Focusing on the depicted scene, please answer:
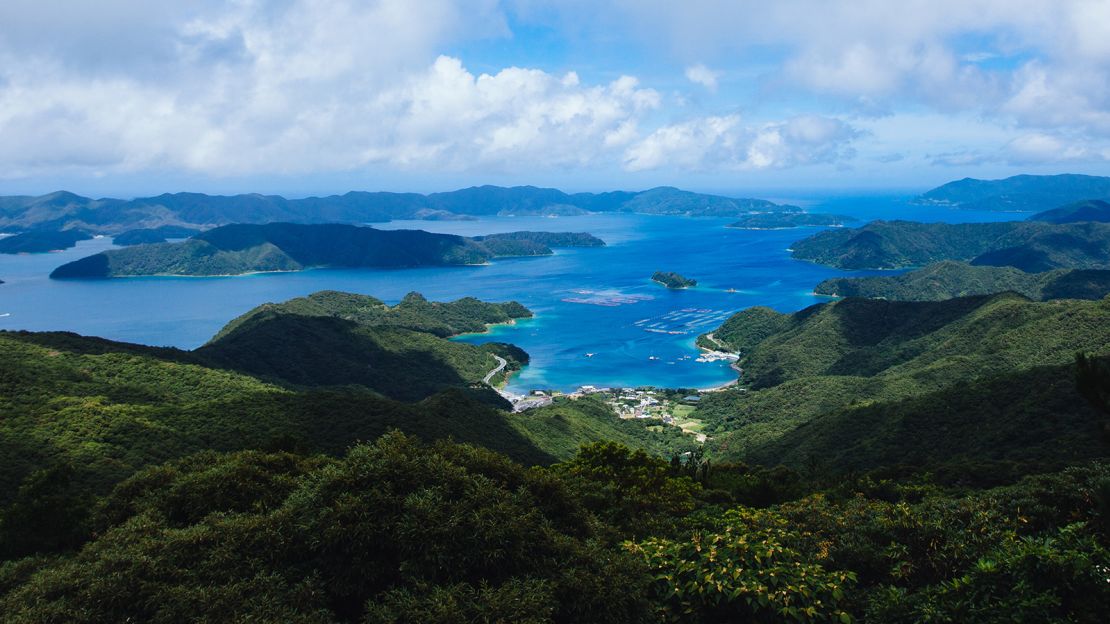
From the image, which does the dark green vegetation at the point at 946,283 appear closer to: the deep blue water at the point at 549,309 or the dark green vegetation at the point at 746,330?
the deep blue water at the point at 549,309

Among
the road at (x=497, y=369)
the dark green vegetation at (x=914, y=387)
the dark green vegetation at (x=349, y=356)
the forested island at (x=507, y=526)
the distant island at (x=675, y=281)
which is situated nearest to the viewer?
the forested island at (x=507, y=526)

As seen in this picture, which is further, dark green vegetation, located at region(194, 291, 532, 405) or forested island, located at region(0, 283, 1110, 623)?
dark green vegetation, located at region(194, 291, 532, 405)

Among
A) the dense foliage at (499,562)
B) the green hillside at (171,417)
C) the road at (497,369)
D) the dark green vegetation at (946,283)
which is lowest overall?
the road at (497,369)

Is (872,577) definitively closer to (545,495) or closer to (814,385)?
(545,495)

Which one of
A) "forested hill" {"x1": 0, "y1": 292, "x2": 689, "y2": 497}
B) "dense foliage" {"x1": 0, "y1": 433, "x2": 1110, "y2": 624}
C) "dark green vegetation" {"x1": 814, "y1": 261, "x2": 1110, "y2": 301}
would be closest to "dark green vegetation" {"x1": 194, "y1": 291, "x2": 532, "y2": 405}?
"forested hill" {"x1": 0, "y1": 292, "x2": 689, "y2": 497}

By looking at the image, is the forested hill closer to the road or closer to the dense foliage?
the road

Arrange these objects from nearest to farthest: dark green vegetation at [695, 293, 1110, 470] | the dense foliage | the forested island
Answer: the dense foliage
the forested island
dark green vegetation at [695, 293, 1110, 470]

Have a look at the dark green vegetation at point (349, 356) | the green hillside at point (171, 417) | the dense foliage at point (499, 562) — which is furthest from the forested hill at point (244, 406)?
the dense foliage at point (499, 562)

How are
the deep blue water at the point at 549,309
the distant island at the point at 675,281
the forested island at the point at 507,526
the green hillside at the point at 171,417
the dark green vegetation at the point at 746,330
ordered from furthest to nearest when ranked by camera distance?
1. the distant island at the point at 675,281
2. the dark green vegetation at the point at 746,330
3. the deep blue water at the point at 549,309
4. the green hillside at the point at 171,417
5. the forested island at the point at 507,526

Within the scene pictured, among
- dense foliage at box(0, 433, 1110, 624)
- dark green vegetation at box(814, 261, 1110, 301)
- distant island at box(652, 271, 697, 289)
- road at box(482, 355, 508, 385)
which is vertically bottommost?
road at box(482, 355, 508, 385)
